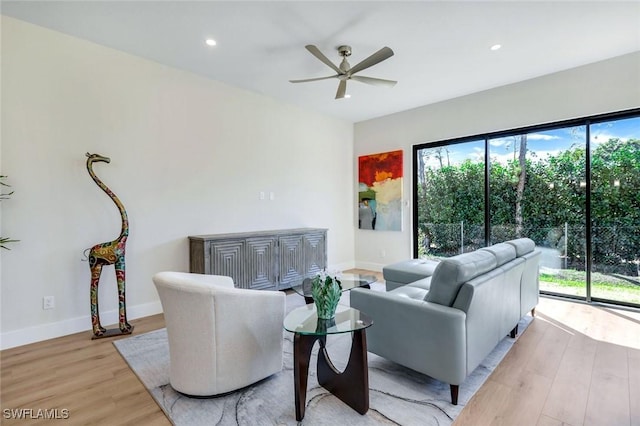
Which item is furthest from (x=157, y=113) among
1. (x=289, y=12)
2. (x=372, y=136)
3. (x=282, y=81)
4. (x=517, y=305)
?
(x=517, y=305)

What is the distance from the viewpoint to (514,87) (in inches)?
163

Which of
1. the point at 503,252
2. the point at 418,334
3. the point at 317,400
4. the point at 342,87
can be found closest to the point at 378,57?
the point at 342,87

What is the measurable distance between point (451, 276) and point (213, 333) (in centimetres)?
151

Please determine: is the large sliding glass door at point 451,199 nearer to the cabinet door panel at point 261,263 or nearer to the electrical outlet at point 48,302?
the cabinet door panel at point 261,263

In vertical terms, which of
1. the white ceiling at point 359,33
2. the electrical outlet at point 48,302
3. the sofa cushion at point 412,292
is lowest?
the electrical outlet at point 48,302

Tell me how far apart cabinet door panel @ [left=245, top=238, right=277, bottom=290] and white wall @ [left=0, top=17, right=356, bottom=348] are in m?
0.51

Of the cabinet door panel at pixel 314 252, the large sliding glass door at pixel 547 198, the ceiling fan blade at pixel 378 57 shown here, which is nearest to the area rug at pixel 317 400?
the cabinet door panel at pixel 314 252

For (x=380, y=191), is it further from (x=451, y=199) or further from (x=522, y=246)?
(x=522, y=246)

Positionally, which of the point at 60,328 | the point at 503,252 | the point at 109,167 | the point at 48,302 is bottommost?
the point at 60,328

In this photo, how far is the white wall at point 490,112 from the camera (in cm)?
349

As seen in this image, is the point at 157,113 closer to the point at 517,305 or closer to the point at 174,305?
the point at 174,305

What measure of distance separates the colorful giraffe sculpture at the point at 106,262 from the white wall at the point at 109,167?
255 mm

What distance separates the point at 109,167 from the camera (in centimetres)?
319

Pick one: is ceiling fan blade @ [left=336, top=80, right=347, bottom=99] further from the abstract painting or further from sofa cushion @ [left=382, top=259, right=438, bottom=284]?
the abstract painting
